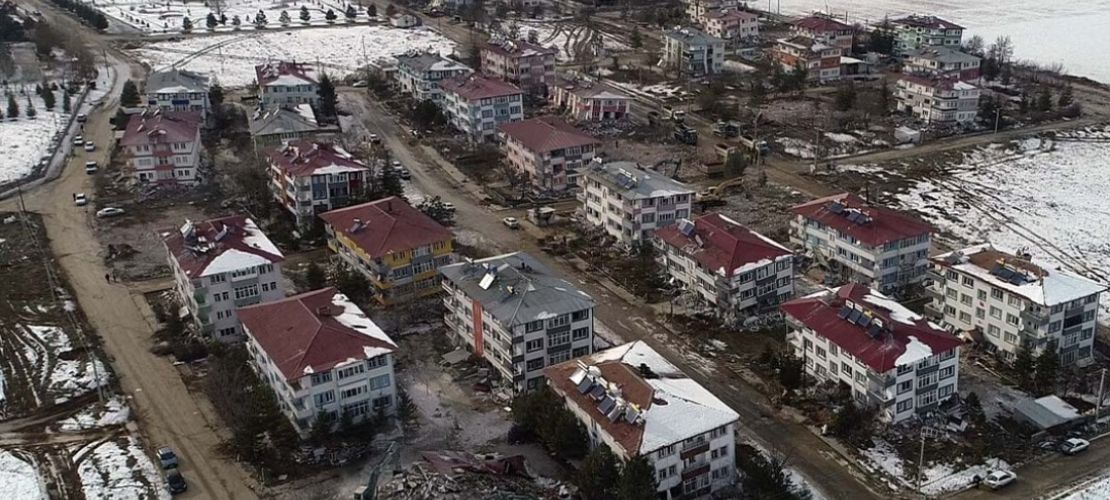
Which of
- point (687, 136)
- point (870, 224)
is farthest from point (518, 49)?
point (870, 224)

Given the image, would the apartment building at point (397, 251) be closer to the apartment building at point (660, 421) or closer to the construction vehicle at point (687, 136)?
the apartment building at point (660, 421)

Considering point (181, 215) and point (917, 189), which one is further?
point (917, 189)

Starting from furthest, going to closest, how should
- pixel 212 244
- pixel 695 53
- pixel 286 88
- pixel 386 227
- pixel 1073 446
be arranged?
1. pixel 695 53
2. pixel 286 88
3. pixel 386 227
4. pixel 212 244
5. pixel 1073 446

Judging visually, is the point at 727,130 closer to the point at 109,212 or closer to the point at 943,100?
the point at 943,100

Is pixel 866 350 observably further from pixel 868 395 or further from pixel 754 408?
pixel 754 408

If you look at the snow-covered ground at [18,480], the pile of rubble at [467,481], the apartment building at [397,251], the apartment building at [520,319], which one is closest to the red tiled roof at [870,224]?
the apartment building at [520,319]

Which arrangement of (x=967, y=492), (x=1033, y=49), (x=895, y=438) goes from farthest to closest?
1. (x=1033, y=49)
2. (x=895, y=438)
3. (x=967, y=492)

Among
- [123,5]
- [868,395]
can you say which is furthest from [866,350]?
[123,5]
